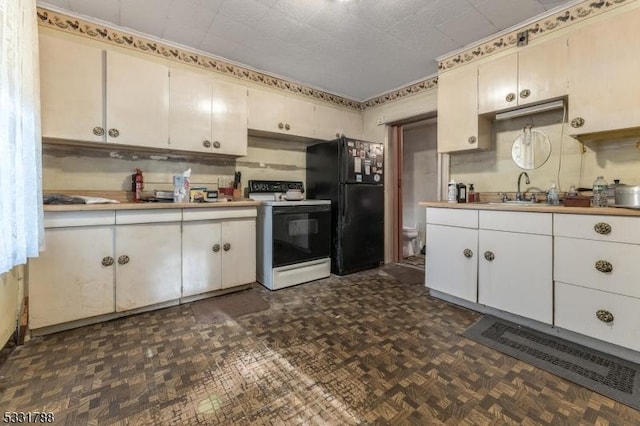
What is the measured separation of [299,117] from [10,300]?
9.46 feet

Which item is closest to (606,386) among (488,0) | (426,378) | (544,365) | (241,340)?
(544,365)

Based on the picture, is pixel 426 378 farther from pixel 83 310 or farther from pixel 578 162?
pixel 83 310

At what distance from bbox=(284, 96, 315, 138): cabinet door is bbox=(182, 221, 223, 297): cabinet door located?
1.48m

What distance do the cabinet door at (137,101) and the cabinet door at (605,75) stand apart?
320 centimetres

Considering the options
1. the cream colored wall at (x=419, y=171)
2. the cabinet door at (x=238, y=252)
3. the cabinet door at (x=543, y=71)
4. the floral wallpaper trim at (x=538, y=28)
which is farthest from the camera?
the cream colored wall at (x=419, y=171)

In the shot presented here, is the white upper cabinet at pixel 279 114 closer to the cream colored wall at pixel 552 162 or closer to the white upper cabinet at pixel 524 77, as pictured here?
the cream colored wall at pixel 552 162

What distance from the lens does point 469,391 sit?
1.33m

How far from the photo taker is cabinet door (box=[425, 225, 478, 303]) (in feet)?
7.32

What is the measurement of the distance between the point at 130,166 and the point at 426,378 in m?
2.83

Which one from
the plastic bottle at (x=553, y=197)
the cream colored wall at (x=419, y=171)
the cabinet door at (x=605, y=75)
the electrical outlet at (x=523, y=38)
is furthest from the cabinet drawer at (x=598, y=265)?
Result: the cream colored wall at (x=419, y=171)

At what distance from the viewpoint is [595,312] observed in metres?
1.65

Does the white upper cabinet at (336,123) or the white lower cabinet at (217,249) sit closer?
the white lower cabinet at (217,249)

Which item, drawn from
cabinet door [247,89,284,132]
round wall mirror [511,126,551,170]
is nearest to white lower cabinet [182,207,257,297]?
cabinet door [247,89,284,132]

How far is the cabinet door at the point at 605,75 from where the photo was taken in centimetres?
176
